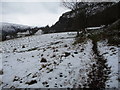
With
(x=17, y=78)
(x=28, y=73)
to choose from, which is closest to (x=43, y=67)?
(x=28, y=73)

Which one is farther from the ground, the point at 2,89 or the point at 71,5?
the point at 71,5

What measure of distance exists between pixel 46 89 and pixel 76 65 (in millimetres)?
3357

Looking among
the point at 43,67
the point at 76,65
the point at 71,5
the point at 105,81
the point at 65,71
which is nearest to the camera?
the point at 105,81

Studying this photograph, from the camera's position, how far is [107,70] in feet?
28.6

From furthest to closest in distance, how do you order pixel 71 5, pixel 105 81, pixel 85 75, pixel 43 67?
pixel 71 5, pixel 43 67, pixel 85 75, pixel 105 81

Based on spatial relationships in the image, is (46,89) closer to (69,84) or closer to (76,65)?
(69,84)

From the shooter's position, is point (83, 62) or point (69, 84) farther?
point (83, 62)

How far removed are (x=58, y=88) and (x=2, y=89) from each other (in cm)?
405

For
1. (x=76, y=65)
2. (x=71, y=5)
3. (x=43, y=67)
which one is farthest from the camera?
(x=71, y=5)

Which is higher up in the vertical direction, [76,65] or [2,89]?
[76,65]

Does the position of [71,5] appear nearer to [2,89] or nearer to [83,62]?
[83,62]

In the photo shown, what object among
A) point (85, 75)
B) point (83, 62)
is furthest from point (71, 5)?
point (85, 75)

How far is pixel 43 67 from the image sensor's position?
11.1 meters

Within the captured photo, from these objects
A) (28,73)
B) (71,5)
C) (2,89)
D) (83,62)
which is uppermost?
(71,5)
